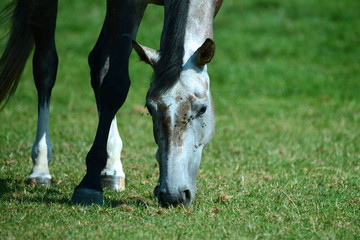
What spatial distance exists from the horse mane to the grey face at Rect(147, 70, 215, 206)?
0.20ft

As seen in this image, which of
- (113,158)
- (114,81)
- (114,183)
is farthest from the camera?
(113,158)

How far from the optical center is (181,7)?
10.8ft

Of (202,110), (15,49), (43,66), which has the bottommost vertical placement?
(202,110)

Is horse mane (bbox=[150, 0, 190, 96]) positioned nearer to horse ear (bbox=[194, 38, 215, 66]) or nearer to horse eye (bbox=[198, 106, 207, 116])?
horse ear (bbox=[194, 38, 215, 66])

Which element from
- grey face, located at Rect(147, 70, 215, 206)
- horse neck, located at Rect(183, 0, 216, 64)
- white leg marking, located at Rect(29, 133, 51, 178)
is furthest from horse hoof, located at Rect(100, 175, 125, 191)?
horse neck, located at Rect(183, 0, 216, 64)

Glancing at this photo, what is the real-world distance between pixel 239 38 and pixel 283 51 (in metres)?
1.24

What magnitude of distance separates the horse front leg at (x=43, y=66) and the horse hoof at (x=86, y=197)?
88cm

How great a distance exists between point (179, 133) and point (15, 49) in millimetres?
2476

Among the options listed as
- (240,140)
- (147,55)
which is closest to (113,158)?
(147,55)

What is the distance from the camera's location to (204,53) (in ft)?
10.2

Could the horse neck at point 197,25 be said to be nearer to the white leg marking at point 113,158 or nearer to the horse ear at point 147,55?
the horse ear at point 147,55

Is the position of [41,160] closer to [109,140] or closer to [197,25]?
[109,140]

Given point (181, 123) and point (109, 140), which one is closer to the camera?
point (181, 123)

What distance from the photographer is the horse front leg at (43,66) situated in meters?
4.34
